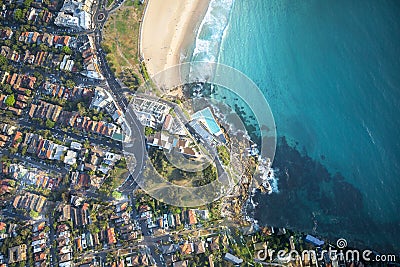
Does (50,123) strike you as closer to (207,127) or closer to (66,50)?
(66,50)

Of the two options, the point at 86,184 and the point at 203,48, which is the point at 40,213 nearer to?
the point at 86,184

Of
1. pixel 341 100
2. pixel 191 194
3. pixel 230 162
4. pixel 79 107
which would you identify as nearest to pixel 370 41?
pixel 341 100

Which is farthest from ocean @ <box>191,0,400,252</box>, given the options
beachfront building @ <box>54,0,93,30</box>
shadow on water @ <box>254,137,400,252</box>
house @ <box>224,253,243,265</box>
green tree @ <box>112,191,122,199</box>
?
green tree @ <box>112,191,122,199</box>

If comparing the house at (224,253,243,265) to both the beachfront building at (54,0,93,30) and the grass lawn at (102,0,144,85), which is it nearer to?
the grass lawn at (102,0,144,85)

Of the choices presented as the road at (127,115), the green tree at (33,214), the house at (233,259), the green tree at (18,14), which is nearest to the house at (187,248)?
the house at (233,259)

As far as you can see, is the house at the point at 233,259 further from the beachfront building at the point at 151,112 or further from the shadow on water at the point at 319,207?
the beachfront building at the point at 151,112
